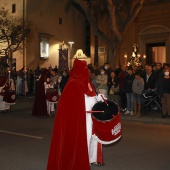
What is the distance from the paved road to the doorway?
17.1 meters

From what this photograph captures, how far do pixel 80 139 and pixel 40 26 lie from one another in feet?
92.8

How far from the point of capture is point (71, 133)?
5.39m

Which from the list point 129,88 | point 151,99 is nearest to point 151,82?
point 151,99

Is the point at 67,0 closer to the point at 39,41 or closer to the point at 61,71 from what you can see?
the point at 39,41

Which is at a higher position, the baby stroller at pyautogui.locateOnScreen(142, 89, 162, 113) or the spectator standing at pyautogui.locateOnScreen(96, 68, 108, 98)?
the spectator standing at pyautogui.locateOnScreen(96, 68, 108, 98)

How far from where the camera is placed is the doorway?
29089 mm

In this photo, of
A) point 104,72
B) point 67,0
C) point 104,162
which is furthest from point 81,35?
point 104,162

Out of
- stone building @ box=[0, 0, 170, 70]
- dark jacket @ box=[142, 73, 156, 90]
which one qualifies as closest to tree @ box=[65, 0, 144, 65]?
dark jacket @ box=[142, 73, 156, 90]

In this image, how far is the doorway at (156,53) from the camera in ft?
95.4

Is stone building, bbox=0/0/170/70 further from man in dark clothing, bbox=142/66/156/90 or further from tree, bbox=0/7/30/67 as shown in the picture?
man in dark clothing, bbox=142/66/156/90

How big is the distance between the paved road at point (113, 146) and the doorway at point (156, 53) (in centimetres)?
1712

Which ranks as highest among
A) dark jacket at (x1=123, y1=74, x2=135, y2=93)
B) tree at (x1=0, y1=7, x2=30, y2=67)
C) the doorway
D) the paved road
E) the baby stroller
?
tree at (x1=0, y1=7, x2=30, y2=67)

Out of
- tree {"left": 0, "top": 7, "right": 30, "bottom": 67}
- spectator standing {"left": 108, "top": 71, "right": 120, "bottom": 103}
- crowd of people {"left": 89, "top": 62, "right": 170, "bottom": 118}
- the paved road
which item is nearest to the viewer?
the paved road

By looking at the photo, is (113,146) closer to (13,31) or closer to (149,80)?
(149,80)
